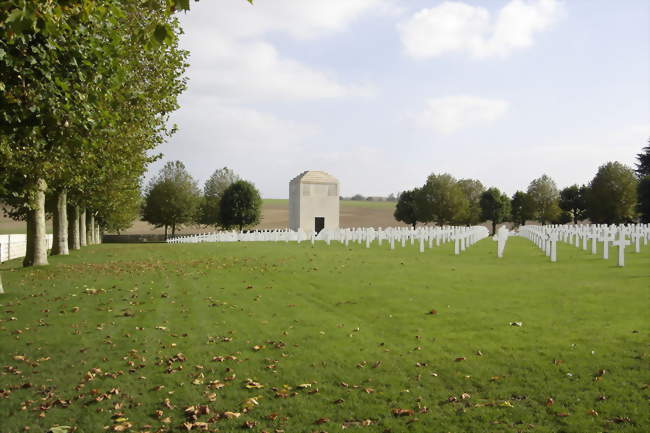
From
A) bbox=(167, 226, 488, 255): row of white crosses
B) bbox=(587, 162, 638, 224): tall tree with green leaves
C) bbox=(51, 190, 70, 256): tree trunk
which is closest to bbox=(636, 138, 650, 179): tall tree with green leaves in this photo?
bbox=(587, 162, 638, 224): tall tree with green leaves

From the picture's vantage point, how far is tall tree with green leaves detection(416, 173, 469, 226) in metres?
99.4

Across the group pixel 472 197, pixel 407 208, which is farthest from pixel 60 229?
pixel 472 197

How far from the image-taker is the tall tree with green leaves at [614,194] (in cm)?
8312

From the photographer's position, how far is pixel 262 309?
40.8 feet

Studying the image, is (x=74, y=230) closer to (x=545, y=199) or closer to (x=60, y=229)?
(x=60, y=229)

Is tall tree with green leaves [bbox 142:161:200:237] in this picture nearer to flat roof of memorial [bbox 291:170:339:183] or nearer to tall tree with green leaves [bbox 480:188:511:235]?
flat roof of memorial [bbox 291:170:339:183]

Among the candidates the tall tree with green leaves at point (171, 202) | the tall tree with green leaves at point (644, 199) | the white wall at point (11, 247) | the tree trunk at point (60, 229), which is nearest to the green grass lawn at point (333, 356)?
the tree trunk at point (60, 229)

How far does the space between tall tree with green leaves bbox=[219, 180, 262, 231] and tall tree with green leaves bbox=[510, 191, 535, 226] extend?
57.4 meters

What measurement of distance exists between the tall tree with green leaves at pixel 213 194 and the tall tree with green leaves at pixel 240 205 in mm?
5455

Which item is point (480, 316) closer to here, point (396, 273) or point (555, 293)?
point (555, 293)

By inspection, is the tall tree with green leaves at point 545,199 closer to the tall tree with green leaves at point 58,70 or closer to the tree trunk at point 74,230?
the tree trunk at point 74,230

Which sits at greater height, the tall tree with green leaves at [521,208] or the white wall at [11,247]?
the tall tree with green leaves at [521,208]

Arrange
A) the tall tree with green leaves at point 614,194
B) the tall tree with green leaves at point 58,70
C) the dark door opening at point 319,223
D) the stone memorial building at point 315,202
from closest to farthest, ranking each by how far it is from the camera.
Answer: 1. the tall tree with green leaves at point 58,70
2. the stone memorial building at point 315,202
3. the dark door opening at point 319,223
4. the tall tree with green leaves at point 614,194

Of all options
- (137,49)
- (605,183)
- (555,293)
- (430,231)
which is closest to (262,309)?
(555,293)
